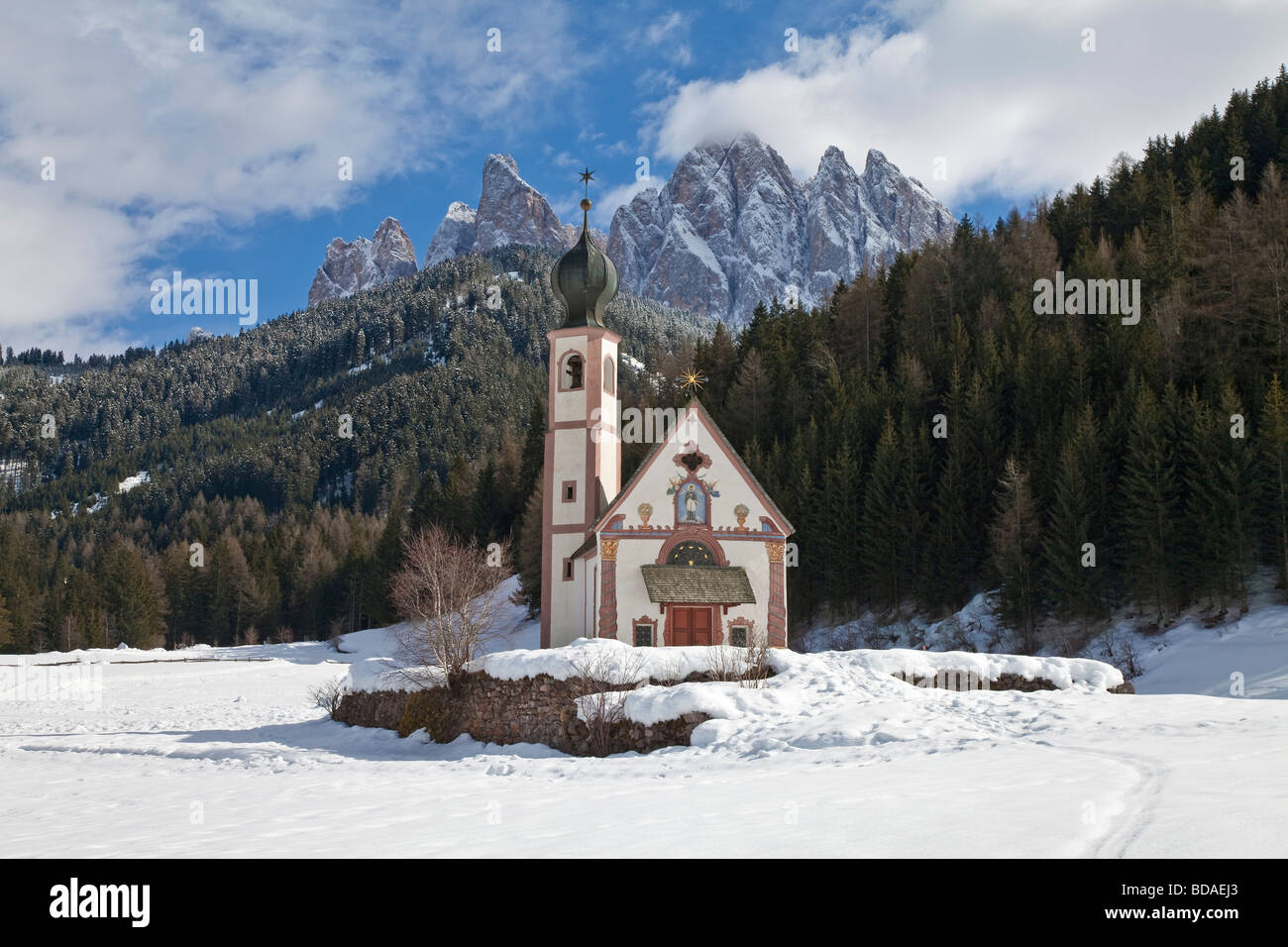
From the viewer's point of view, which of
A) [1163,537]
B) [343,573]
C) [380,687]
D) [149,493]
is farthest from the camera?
[149,493]

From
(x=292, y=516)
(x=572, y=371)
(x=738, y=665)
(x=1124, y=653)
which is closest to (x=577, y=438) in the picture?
(x=572, y=371)

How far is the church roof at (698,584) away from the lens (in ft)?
106

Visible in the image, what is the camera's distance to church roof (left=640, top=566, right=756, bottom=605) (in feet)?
106

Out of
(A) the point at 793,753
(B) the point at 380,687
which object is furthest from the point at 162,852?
(B) the point at 380,687

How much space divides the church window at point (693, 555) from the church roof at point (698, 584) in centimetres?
26

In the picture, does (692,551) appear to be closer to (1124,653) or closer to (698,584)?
(698,584)

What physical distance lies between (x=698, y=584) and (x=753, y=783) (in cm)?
1879

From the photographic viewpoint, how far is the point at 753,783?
543 inches

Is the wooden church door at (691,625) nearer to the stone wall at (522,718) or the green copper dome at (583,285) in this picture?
the stone wall at (522,718)

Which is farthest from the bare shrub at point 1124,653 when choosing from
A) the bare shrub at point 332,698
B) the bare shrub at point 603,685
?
the bare shrub at point 332,698

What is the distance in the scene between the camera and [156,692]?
152ft
